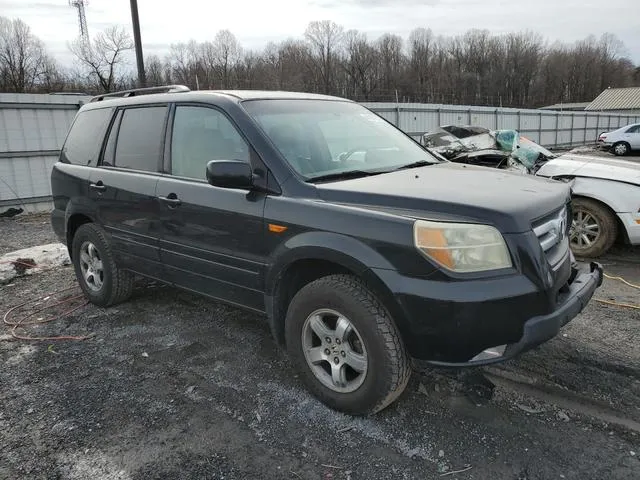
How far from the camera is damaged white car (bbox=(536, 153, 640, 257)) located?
18.4 feet

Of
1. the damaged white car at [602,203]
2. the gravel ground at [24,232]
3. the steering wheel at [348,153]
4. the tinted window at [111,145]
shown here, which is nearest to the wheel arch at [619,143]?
the damaged white car at [602,203]

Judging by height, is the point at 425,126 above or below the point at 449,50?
below

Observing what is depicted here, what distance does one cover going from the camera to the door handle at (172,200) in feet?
11.9

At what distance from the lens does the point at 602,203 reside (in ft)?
19.1

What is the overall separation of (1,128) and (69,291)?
6.90m

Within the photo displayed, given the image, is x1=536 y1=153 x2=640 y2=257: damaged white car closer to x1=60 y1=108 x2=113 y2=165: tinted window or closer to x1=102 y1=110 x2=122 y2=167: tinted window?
x1=102 y1=110 x2=122 y2=167: tinted window

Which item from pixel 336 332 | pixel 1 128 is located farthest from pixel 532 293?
pixel 1 128

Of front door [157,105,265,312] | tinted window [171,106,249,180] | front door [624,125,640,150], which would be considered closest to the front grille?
front door [157,105,265,312]

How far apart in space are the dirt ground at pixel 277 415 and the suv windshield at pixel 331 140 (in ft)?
4.70

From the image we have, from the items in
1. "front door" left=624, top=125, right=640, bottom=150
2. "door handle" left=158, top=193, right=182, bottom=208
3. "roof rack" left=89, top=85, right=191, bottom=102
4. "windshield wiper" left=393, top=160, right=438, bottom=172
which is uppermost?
"roof rack" left=89, top=85, right=191, bottom=102

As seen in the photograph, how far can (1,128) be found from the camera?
10484 mm

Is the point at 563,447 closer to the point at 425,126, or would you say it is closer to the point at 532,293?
the point at 532,293

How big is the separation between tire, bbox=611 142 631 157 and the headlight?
1099 inches

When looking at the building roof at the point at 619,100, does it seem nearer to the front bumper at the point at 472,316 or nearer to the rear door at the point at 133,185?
the rear door at the point at 133,185
